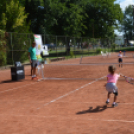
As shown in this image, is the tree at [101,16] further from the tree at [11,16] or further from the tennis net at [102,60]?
the tree at [11,16]

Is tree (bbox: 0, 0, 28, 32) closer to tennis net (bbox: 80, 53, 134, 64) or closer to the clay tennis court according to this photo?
tennis net (bbox: 80, 53, 134, 64)

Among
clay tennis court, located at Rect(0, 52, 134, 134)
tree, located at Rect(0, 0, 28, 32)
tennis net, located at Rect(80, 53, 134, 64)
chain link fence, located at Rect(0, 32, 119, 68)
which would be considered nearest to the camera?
clay tennis court, located at Rect(0, 52, 134, 134)

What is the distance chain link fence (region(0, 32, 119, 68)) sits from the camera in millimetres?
20266

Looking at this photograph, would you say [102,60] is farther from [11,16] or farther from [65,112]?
[65,112]

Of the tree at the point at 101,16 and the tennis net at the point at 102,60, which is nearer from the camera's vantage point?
the tennis net at the point at 102,60

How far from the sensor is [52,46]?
29.4m

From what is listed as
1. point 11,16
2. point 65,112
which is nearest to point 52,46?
point 11,16

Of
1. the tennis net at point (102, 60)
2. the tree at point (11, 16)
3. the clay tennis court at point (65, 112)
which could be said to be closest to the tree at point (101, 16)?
the tennis net at point (102, 60)

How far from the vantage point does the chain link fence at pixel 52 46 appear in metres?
20.3

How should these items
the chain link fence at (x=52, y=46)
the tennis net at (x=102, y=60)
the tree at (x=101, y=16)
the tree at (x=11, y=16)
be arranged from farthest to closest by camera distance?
the tree at (x=101, y=16), the tennis net at (x=102, y=60), the tree at (x=11, y=16), the chain link fence at (x=52, y=46)

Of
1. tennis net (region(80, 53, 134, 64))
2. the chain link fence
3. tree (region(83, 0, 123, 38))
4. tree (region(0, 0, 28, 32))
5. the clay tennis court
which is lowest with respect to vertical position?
the clay tennis court

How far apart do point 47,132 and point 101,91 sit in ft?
15.2

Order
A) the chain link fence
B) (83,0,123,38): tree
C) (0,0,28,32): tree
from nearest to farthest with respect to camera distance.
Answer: the chain link fence → (0,0,28,32): tree → (83,0,123,38): tree

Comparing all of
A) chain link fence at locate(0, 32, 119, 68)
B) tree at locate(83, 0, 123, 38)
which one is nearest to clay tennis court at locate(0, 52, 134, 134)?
chain link fence at locate(0, 32, 119, 68)
